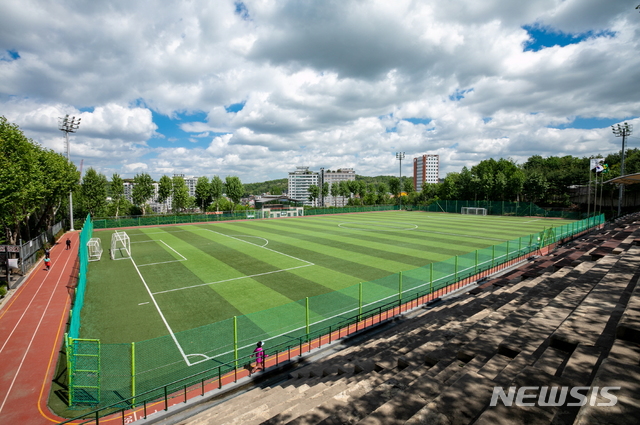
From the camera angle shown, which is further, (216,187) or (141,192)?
(216,187)

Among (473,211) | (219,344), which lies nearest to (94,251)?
(219,344)

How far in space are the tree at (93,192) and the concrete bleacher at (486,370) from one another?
66222 millimetres

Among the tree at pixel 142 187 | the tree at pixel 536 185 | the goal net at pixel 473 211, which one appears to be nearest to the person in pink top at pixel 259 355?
the tree at pixel 142 187

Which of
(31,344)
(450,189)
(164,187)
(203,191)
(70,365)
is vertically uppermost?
(164,187)

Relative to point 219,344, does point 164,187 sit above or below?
above

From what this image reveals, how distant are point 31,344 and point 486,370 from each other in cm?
1722

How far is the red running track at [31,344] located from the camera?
921 cm

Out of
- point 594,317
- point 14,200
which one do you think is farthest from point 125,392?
point 14,200

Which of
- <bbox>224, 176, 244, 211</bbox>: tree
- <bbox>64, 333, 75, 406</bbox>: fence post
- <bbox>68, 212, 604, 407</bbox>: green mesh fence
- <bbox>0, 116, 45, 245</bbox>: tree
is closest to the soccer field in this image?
<bbox>68, 212, 604, 407</bbox>: green mesh fence

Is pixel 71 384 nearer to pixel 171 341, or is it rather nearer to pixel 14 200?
pixel 171 341

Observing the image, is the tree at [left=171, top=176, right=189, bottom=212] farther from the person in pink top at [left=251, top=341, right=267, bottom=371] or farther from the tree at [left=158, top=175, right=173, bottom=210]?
Answer: the person in pink top at [left=251, top=341, right=267, bottom=371]

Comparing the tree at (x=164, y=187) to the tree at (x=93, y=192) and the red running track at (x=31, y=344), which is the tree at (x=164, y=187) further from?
the red running track at (x=31, y=344)

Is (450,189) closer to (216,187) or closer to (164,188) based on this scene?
(216,187)

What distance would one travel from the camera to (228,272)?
73.9 feet
